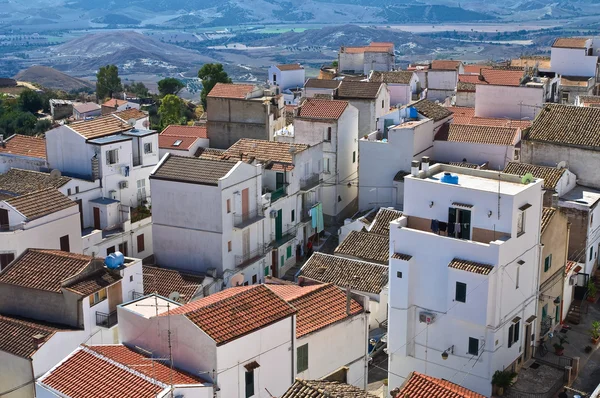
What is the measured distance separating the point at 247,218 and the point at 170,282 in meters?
4.90

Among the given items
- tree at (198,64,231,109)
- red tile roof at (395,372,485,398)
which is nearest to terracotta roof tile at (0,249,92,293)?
red tile roof at (395,372,485,398)

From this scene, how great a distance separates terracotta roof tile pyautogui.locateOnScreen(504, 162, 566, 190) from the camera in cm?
3496

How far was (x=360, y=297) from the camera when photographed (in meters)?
28.8

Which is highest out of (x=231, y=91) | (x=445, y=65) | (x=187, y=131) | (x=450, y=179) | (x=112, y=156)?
(x=231, y=91)

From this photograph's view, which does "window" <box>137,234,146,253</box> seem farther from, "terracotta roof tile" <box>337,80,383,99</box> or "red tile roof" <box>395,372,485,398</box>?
"red tile roof" <box>395,372,485,398</box>

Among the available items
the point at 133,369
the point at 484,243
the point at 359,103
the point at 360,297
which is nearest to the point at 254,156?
the point at 359,103

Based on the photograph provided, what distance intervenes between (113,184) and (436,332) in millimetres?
18861

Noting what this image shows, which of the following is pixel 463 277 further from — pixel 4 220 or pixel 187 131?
pixel 187 131

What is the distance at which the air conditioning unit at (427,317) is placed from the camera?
27.3 meters

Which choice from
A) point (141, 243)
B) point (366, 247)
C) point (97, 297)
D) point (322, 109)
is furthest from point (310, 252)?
point (97, 297)

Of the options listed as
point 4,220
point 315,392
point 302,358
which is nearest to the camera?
point 315,392

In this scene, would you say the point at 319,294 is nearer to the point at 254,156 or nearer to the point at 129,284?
the point at 129,284

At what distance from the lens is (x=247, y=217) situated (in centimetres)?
→ 3756

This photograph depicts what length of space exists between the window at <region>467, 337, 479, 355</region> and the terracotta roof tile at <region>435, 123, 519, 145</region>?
18080 millimetres
